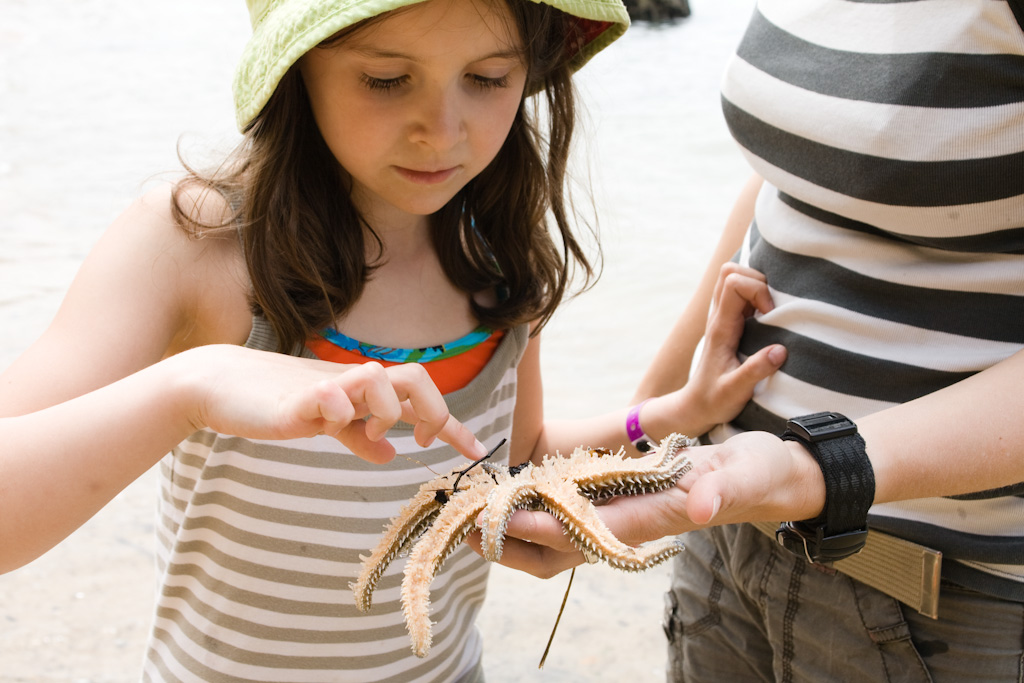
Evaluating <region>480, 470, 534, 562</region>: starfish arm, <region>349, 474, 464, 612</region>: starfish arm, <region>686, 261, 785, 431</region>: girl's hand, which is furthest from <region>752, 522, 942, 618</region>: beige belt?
<region>349, 474, 464, 612</region>: starfish arm

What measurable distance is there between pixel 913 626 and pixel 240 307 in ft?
4.59

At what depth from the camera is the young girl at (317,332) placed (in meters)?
1.33

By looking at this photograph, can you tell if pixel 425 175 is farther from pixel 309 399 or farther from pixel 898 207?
pixel 898 207

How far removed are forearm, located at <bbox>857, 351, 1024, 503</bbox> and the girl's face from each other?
89cm

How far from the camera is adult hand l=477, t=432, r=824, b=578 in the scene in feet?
4.69

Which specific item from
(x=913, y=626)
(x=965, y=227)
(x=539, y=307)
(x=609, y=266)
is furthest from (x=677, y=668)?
(x=609, y=266)

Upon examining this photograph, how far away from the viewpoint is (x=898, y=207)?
1630 millimetres

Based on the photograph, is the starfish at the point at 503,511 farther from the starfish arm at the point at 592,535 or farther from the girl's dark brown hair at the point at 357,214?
the girl's dark brown hair at the point at 357,214

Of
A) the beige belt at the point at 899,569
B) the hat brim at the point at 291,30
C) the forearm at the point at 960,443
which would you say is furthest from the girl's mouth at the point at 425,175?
the beige belt at the point at 899,569

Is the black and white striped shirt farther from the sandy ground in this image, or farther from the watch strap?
the sandy ground

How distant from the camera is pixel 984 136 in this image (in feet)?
5.07

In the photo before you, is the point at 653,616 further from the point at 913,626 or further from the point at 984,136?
the point at 984,136

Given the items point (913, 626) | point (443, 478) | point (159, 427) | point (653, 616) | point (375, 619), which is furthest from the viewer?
point (653, 616)

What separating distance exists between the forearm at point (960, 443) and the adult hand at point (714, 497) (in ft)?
0.42
